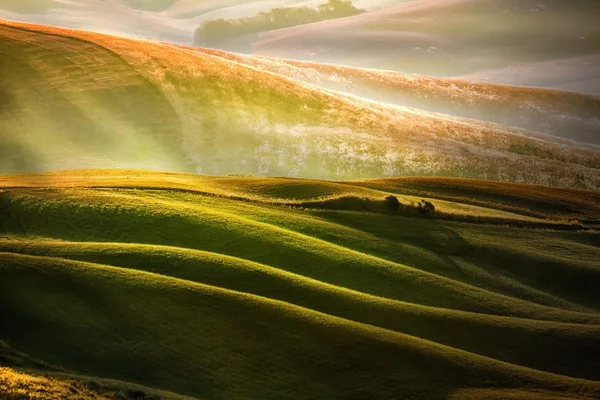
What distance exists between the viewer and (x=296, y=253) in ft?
107

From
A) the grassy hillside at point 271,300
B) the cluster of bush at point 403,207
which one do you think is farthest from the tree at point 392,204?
the grassy hillside at point 271,300

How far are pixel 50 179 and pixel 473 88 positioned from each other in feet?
409

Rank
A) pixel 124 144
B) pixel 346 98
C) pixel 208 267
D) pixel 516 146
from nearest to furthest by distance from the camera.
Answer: pixel 208 267 → pixel 124 144 → pixel 516 146 → pixel 346 98

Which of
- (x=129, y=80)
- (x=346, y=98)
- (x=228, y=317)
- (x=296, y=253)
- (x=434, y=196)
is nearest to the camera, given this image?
(x=228, y=317)

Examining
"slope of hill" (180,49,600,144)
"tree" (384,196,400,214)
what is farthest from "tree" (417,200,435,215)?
"slope of hill" (180,49,600,144)

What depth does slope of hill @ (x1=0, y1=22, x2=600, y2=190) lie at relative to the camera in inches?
2670

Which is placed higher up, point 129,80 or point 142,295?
point 129,80

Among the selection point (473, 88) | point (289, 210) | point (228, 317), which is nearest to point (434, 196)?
point (289, 210)

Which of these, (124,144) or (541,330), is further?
(124,144)

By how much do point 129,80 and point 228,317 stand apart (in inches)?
2355

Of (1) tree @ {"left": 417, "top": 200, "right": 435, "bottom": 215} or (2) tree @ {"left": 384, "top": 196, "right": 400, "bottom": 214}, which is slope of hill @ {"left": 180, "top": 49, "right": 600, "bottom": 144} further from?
(2) tree @ {"left": 384, "top": 196, "right": 400, "bottom": 214}

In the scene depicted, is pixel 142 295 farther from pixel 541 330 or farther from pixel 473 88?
pixel 473 88

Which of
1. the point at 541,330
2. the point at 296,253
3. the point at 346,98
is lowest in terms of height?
the point at 541,330

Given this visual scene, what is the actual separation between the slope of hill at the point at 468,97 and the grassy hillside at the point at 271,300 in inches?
3170
